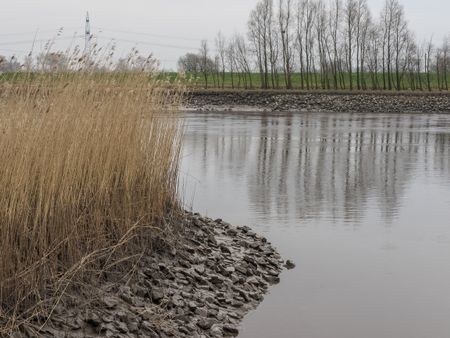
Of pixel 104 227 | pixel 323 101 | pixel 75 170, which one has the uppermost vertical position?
pixel 323 101

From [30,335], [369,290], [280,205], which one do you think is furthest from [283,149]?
[30,335]

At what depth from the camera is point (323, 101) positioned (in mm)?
53875

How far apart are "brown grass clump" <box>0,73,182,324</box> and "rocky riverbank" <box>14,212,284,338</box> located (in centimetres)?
29

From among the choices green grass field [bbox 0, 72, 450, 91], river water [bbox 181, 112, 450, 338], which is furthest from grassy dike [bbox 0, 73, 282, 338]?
river water [bbox 181, 112, 450, 338]

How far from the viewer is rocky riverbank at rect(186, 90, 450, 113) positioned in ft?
169

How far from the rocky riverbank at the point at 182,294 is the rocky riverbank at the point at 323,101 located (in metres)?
43.9

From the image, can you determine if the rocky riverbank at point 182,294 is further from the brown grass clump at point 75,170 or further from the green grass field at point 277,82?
the green grass field at point 277,82

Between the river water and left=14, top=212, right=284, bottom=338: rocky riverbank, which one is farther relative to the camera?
the river water

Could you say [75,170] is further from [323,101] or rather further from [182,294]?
[323,101]

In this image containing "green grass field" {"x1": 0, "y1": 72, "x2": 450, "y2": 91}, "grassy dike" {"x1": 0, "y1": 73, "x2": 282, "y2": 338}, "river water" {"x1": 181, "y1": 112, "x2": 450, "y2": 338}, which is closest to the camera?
"grassy dike" {"x1": 0, "y1": 73, "x2": 282, "y2": 338}

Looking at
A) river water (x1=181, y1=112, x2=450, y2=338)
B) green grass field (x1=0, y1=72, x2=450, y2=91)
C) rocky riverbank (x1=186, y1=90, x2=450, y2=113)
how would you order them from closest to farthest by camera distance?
river water (x1=181, y1=112, x2=450, y2=338)
green grass field (x1=0, y1=72, x2=450, y2=91)
rocky riverbank (x1=186, y1=90, x2=450, y2=113)

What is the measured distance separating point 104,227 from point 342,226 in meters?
4.55

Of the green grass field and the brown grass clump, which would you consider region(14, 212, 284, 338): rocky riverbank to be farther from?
the green grass field

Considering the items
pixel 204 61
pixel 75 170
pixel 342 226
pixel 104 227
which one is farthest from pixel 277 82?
pixel 75 170
